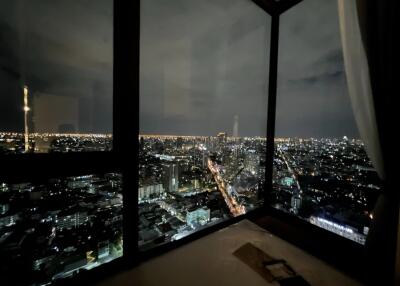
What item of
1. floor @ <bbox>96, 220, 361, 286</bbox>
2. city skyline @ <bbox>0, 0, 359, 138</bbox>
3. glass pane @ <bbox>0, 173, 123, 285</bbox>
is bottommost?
floor @ <bbox>96, 220, 361, 286</bbox>

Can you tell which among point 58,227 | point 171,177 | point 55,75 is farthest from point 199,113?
point 58,227

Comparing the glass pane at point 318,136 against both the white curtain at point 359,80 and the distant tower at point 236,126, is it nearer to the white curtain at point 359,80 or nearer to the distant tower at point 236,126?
the white curtain at point 359,80

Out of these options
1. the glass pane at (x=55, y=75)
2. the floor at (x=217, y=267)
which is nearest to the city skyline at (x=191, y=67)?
the glass pane at (x=55, y=75)

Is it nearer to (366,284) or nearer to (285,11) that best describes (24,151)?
(366,284)

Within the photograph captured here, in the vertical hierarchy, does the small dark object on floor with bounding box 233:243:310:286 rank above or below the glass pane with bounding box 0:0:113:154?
below

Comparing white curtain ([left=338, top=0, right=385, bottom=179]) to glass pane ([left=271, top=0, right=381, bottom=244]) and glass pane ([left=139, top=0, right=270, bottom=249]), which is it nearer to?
glass pane ([left=271, top=0, right=381, bottom=244])

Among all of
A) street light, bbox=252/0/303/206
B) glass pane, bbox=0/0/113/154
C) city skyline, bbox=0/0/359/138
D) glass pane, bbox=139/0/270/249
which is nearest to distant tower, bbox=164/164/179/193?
glass pane, bbox=139/0/270/249

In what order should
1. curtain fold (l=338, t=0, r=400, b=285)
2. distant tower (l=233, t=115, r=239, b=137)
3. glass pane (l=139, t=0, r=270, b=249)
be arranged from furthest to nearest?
1. distant tower (l=233, t=115, r=239, b=137)
2. glass pane (l=139, t=0, r=270, b=249)
3. curtain fold (l=338, t=0, r=400, b=285)

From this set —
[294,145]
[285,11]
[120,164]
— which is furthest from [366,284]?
[285,11]
